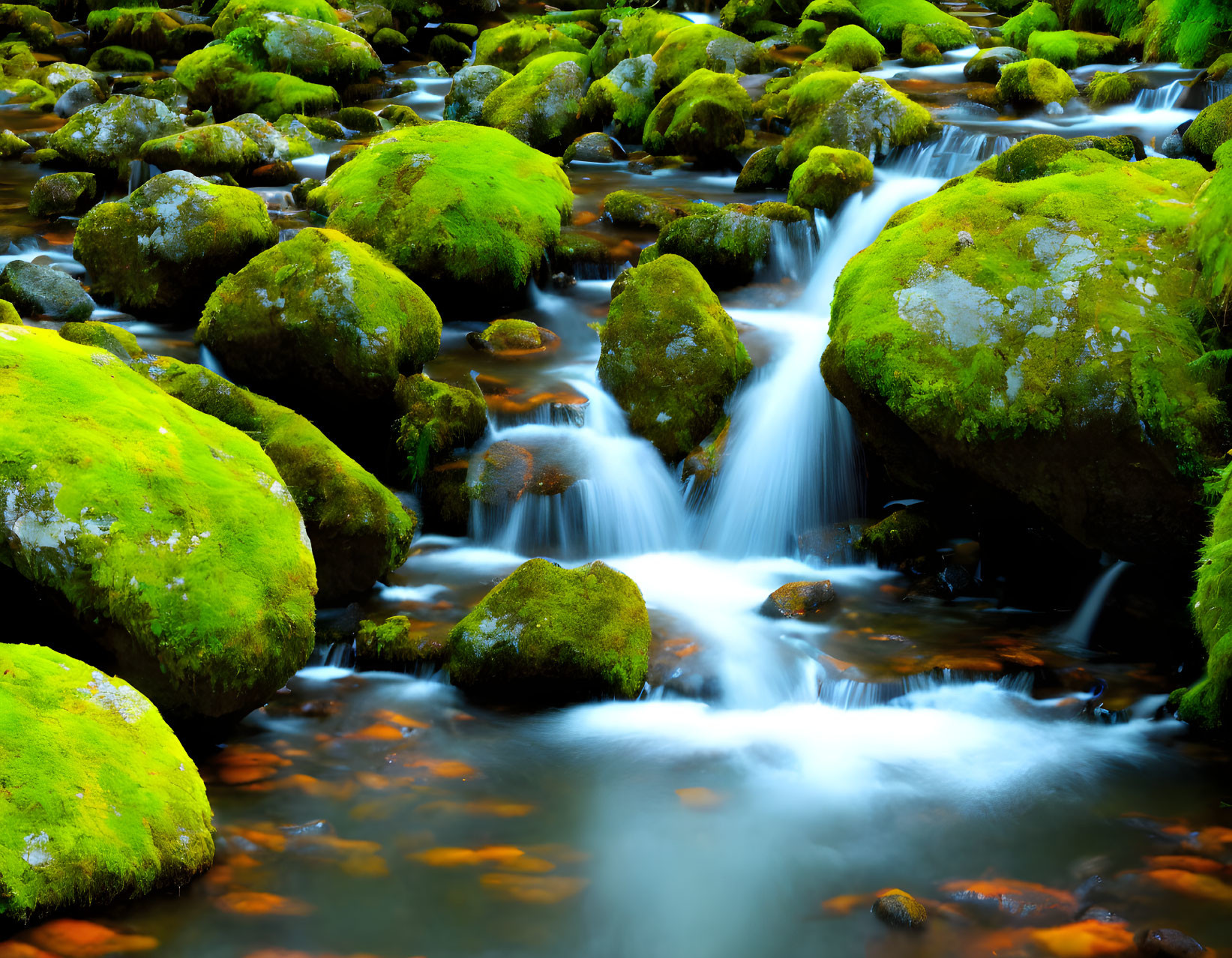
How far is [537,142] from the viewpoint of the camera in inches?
600

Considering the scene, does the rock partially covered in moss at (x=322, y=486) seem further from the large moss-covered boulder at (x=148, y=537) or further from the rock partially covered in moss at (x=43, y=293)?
the rock partially covered in moss at (x=43, y=293)

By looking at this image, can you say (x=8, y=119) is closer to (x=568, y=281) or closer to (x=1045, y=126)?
(x=568, y=281)

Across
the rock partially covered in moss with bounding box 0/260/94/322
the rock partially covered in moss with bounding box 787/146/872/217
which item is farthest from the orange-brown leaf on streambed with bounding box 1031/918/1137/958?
the rock partially covered in moss with bounding box 0/260/94/322

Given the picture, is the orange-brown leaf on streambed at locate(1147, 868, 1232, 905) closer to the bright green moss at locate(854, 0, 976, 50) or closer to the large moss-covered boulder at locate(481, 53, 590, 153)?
the large moss-covered boulder at locate(481, 53, 590, 153)

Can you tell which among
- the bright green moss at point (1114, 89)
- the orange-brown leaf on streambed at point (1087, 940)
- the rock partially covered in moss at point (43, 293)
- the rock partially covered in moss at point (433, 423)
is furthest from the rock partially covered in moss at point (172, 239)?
the bright green moss at point (1114, 89)

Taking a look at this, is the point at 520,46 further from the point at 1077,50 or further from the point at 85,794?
the point at 85,794

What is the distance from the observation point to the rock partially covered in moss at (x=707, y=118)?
44.2 ft

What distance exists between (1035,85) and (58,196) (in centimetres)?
1301

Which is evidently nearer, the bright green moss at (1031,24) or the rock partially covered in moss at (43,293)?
the rock partially covered in moss at (43,293)

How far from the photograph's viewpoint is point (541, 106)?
15.2 m

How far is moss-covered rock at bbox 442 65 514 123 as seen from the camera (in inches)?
650

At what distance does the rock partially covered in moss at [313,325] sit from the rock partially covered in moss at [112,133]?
300 inches

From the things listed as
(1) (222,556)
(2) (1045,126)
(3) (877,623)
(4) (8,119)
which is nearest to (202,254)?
(1) (222,556)

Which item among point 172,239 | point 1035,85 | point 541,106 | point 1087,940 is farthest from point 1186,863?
point 541,106
